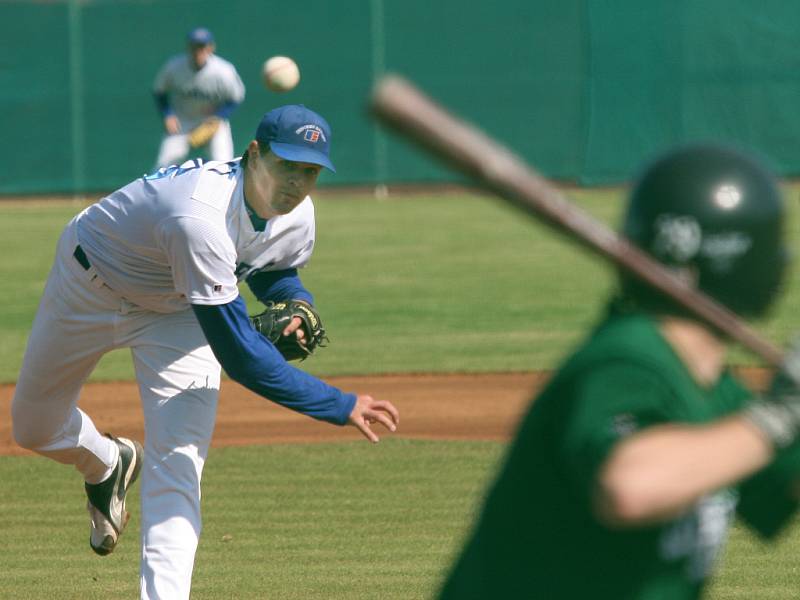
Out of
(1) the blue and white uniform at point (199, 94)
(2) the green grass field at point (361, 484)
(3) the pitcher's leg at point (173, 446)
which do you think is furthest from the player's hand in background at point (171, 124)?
(3) the pitcher's leg at point (173, 446)

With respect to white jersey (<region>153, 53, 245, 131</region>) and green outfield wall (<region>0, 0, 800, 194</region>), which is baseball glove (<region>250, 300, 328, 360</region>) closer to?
white jersey (<region>153, 53, 245, 131</region>)

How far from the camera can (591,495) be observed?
7.22ft

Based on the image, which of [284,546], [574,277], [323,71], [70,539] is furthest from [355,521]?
[323,71]

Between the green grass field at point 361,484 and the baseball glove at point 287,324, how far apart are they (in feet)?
2.80

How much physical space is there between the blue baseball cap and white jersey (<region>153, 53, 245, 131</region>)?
46.7ft

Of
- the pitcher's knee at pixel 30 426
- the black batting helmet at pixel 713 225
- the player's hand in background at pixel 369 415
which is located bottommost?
the pitcher's knee at pixel 30 426

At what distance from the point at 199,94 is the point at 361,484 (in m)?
12.8

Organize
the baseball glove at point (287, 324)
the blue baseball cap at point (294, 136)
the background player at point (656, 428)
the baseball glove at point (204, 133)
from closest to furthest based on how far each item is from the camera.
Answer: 1. the background player at point (656, 428)
2. the blue baseball cap at point (294, 136)
3. the baseball glove at point (287, 324)
4. the baseball glove at point (204, 133)

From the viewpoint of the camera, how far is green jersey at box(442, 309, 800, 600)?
2.25m

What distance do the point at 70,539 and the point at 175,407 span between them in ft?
5.60

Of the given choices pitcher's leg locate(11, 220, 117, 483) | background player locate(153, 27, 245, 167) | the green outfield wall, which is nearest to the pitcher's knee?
pitcher's leg locate(11, 220, 117, 483)

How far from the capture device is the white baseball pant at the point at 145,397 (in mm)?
4840

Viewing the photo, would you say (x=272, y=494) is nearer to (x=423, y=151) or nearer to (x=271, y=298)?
(x=271, y=298)

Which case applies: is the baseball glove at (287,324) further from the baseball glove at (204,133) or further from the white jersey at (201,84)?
the white jersey at (201,84)
